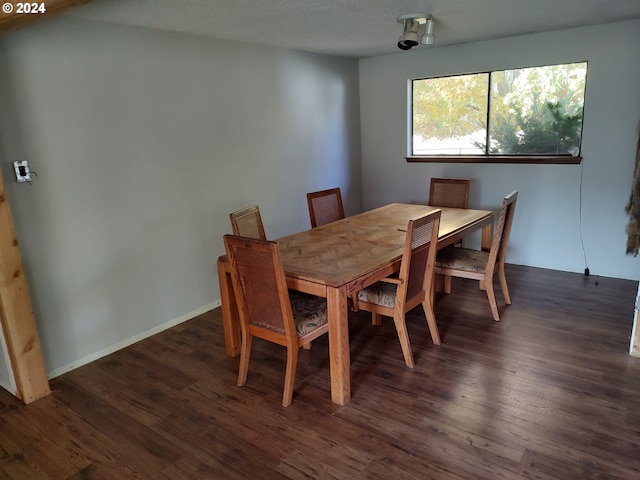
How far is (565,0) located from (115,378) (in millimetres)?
3629

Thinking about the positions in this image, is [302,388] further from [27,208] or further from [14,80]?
[14,80]

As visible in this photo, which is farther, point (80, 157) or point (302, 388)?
point (80, 157)

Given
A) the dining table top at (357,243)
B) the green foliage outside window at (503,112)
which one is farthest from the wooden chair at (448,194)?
the green foliage outside window at (503,112)

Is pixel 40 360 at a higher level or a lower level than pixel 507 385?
higher

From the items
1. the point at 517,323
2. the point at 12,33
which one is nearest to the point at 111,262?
the point at 12,33

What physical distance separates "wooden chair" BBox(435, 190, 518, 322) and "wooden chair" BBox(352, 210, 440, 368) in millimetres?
507

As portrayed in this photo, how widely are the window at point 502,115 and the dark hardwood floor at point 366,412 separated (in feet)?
5.59

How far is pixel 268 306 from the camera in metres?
2.29

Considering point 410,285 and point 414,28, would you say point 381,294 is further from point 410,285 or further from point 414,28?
point 414,28

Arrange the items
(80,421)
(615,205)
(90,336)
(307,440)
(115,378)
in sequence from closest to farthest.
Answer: (307,440), (80,421), (115,378), (90,336), (615,205)

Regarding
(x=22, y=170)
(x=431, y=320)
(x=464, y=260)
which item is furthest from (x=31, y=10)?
(x=464, y=260)

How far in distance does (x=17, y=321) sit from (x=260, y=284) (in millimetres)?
1306

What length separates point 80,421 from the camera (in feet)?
7.41

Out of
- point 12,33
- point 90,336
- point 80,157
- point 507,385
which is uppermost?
point 12,33
